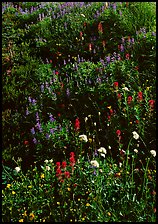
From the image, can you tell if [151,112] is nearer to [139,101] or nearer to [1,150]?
[139,101]

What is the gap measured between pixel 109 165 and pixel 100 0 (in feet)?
18.8

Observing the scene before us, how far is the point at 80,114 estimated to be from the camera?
561cm

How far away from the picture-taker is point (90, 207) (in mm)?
3904

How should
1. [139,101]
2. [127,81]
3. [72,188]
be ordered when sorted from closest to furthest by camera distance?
[72,188] → [139,101] → [127,81]

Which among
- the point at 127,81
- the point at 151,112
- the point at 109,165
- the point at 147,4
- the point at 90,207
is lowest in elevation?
the point at 90,207

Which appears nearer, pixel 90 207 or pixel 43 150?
pixel 90 207

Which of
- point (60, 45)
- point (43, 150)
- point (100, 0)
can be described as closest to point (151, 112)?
point (43, 150)

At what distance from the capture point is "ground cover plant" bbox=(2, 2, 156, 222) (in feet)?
13.0

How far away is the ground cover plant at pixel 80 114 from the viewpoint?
3.96 m

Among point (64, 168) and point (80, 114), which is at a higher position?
point (80, 114)

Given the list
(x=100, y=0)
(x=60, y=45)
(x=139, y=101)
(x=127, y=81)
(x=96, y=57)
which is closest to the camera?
(x=139, y=101)

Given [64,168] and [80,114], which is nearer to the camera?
[64,168]

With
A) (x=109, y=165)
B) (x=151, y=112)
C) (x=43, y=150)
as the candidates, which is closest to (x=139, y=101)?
(x=151, y=112)

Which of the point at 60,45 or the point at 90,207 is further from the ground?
the point at 60,45
